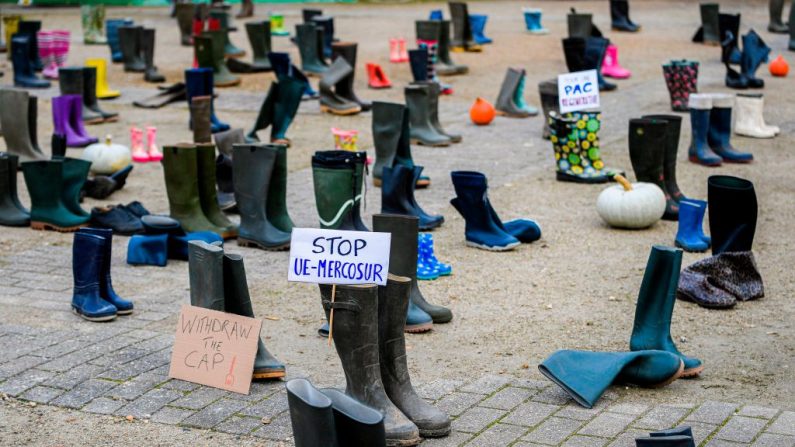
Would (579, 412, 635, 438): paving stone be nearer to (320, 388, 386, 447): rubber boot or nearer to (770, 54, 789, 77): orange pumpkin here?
(320, 388, 386, 447): rubber boot

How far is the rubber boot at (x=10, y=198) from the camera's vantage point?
30.2 ft

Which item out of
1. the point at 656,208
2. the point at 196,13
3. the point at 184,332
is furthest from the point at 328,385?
the point at 196,13

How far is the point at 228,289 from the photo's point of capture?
5.88 m

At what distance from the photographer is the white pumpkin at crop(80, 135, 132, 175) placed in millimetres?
11133

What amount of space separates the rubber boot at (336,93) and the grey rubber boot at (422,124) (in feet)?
7.50

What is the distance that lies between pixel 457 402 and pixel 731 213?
103 inches

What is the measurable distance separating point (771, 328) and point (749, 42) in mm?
10317

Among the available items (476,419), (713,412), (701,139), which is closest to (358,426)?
(476,419)

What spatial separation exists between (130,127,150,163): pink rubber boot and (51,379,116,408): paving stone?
6.39 m

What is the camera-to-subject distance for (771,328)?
22.4 ft

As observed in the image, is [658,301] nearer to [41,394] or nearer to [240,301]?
[240,301]

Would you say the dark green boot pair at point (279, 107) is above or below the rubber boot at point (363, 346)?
below

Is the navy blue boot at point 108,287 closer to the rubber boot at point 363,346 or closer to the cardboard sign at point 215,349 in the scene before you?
the cardboard sign at point 215,349

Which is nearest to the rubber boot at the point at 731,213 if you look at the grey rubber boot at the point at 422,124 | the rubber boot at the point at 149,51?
the grey rubber boot at the point at 422,124
